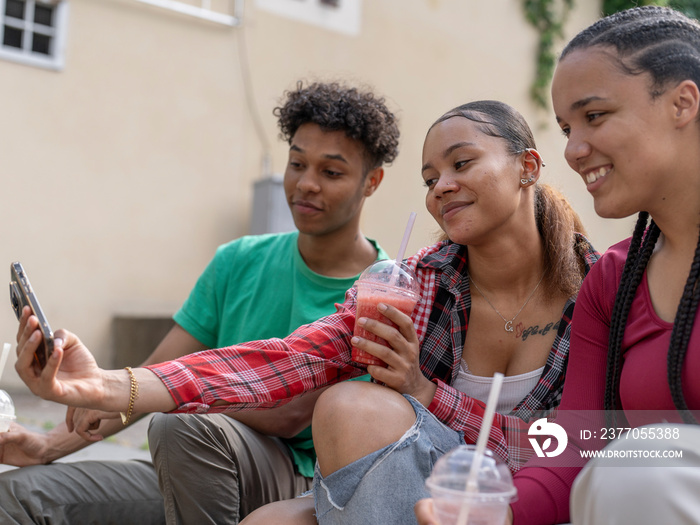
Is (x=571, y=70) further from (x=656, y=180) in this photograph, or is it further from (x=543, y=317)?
(x=543, y=317)

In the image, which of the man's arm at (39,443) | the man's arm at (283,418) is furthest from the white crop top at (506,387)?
the man's arm at (39,443)

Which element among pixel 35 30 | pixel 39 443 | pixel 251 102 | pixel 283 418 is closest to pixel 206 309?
pixel 283 418

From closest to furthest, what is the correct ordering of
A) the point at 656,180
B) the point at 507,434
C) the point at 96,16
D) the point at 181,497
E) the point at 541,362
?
the point at 656,180, the point at 507,434, the point at 541,362, the point at 181,497, the point at 96,16

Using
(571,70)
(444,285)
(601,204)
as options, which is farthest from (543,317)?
(571,70)

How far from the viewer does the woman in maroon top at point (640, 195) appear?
160 cm

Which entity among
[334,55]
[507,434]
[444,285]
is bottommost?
[507,434]

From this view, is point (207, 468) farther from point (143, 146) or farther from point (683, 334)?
point (143, 146)

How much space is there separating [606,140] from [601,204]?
0.48ft

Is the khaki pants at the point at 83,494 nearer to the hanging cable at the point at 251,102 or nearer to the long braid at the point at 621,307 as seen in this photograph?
the long braid at the point at 621,307

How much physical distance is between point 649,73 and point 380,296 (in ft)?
2.86

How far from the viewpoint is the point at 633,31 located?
168cm

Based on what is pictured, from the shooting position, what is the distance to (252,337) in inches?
117

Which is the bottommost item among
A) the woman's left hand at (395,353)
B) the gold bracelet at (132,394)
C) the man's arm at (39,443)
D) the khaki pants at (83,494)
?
the khaki pants at (83,494)

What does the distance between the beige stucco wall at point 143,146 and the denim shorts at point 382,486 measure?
4420mm
